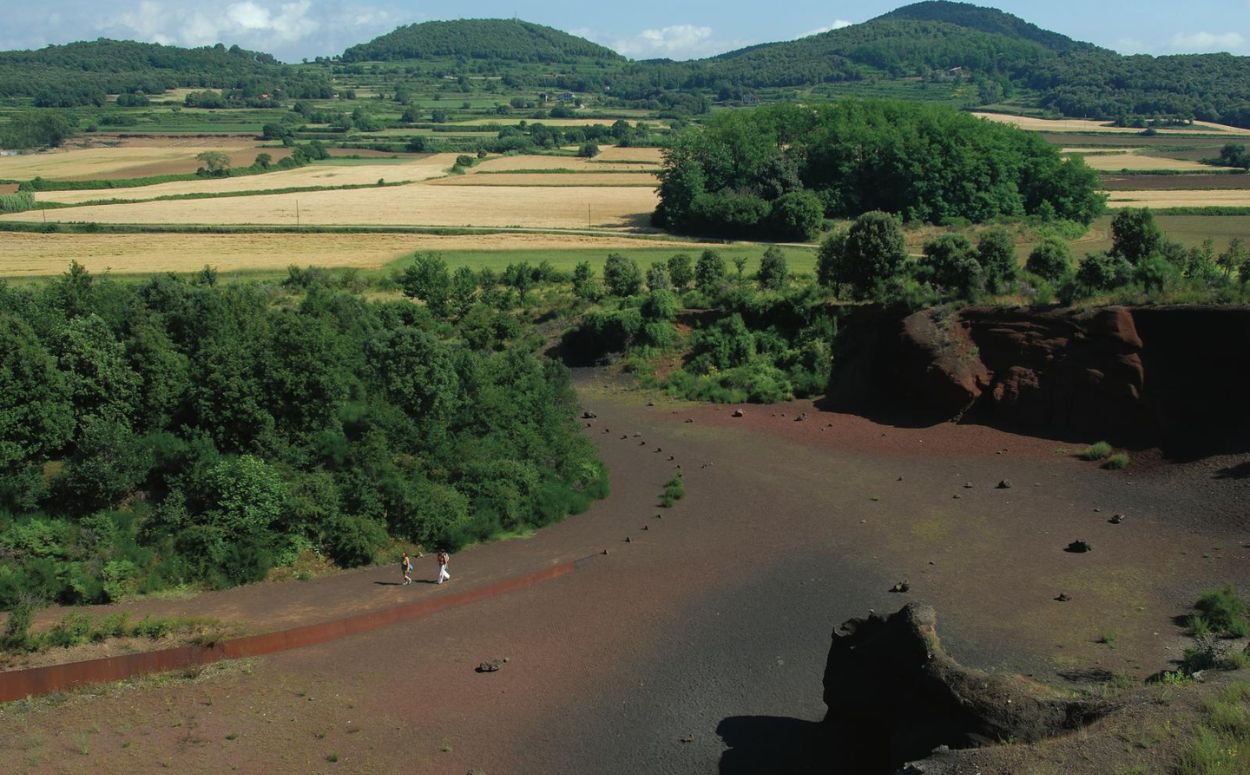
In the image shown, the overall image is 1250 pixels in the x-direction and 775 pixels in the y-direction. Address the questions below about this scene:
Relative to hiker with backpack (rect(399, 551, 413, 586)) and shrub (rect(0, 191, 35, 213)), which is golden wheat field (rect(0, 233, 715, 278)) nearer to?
shrub (rect(0, 191, 35, 213))

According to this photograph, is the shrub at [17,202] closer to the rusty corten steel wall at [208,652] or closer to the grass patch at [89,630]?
the grass patch at [89,630]

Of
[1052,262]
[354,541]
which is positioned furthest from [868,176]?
[354,541]

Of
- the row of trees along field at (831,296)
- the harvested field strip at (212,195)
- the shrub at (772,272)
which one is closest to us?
the row of trees along field at (831,296)

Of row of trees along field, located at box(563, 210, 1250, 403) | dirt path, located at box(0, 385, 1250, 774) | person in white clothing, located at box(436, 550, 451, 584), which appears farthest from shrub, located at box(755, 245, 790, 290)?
person in white clothing, located at box(436, 550, 451, 584)

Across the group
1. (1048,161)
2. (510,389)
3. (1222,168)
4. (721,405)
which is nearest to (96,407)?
(510,389)

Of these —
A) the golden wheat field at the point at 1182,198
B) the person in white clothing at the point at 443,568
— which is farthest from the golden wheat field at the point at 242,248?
the person in white clothing at the point at 443,568
